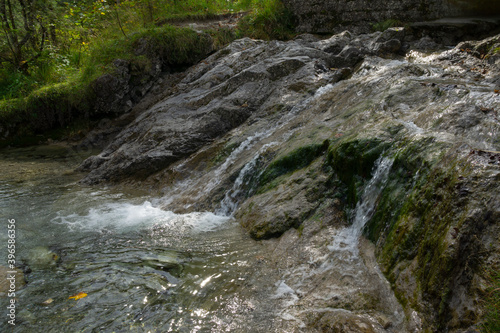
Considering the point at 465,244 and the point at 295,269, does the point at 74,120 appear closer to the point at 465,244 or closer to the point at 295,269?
the point at 295,269

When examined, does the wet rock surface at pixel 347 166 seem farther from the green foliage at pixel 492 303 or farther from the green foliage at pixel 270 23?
the green foliage at pixel 270 23

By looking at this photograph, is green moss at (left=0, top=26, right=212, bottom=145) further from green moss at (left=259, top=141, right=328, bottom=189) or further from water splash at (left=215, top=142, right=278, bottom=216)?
green moss at (left=259, top=141, right=328, bottom=189)

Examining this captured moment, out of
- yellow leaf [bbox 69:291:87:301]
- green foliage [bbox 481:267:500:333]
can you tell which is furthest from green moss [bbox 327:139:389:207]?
yellow leaf [bbox 69:291:87:301]

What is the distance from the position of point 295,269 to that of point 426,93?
12.0 ft

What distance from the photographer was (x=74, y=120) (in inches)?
468

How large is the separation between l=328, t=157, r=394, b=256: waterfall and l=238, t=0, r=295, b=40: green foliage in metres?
11.1

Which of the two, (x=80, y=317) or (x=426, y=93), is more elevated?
(x=426, y=93)

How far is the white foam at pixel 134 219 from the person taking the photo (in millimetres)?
5305

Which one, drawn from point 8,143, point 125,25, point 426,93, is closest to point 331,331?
point 426,93

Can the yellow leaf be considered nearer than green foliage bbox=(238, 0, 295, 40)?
Yes

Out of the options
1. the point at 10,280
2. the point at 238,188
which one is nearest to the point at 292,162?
the point at 238,188

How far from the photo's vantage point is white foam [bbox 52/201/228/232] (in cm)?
530

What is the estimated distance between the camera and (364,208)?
3.93 metres

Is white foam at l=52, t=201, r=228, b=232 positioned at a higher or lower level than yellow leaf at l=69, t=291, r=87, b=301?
lower
